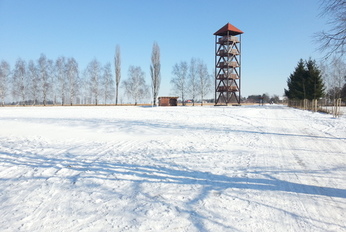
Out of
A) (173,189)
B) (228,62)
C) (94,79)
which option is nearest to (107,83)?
(94,79)

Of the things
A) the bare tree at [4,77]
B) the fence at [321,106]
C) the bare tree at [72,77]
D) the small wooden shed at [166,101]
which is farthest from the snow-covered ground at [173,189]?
the bare tree at [4,77]

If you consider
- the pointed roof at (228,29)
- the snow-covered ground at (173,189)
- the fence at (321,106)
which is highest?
the pointed roof at (228,29)

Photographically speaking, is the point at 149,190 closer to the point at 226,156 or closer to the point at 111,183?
the point at 111,183

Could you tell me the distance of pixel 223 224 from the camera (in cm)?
258

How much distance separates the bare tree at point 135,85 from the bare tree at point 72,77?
11798mm

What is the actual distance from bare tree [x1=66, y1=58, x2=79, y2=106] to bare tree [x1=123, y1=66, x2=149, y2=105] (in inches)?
464

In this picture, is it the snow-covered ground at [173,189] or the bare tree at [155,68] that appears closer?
the snow-covered ground at [173,189]

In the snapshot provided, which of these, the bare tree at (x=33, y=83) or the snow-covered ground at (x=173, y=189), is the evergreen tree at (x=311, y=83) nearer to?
the snow-covered ground at (x=173, y=189)

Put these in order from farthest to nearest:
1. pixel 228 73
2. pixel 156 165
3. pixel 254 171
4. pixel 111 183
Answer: pixel 228 73
pixel 156 165
pixel 254 171
pixel 111 183

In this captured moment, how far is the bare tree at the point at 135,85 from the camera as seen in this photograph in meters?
51.5

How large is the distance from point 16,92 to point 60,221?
175 ft

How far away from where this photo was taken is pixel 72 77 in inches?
1796

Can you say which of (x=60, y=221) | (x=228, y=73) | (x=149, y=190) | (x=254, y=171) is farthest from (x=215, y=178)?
(x=228, y=73)

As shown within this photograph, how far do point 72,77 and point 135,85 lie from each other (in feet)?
46.9
